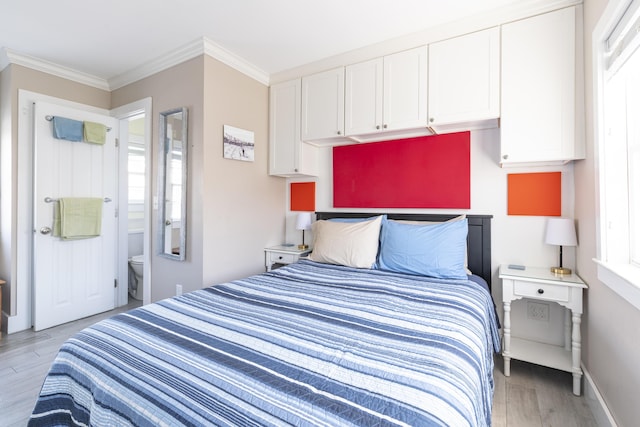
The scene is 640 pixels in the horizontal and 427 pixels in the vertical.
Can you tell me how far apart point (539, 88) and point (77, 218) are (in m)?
4.05

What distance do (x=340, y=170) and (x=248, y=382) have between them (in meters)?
2.45

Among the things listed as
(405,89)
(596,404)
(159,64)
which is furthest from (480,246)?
(159,64)

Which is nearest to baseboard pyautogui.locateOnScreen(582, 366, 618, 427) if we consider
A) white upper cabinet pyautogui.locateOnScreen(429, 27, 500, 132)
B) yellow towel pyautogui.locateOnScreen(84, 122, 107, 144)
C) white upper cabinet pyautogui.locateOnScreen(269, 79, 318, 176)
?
white upper cabinet pyautogui.locateOnScreen(429, 27, 500, 132)

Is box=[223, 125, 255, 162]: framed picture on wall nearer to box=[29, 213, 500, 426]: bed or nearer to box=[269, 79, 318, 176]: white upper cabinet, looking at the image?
box=[269, 79, 318, 176]: white upper cabinet

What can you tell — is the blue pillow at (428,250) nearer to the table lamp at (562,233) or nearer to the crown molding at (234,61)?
the table lamp at (562,233)

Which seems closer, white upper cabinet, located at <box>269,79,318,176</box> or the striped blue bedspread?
the striped blue bedspread

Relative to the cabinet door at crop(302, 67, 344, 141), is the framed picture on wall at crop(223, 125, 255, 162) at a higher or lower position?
lower

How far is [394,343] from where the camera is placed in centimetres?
111

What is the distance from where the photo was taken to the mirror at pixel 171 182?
2744mm

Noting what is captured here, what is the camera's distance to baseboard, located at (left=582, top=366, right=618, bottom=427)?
4.88 feet

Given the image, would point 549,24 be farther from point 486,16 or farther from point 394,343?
point 394,343

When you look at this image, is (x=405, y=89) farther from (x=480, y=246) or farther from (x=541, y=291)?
(x=541, y=291)

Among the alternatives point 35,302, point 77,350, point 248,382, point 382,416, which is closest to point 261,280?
point 77,350

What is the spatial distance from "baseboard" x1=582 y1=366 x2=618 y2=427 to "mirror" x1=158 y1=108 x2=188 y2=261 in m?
3.01
